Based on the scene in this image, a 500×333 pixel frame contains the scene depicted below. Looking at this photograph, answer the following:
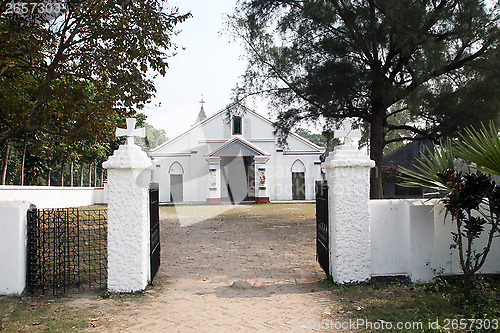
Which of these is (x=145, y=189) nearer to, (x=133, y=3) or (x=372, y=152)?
(x=133, y=3)

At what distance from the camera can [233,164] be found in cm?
3089

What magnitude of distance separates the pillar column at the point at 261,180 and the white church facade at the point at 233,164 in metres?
0.72

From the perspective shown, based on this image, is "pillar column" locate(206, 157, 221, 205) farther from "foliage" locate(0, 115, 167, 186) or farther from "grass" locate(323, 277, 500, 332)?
"grass" locate(323, 277, 500, 332)

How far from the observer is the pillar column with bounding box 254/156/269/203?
28.8m

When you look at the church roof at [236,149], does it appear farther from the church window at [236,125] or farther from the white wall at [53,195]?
the white wall at [53,195]

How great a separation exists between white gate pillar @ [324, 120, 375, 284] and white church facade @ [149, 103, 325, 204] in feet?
77.5

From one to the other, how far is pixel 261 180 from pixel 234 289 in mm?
22540

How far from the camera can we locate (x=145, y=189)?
629 centimetres

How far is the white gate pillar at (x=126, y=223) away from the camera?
6074mm

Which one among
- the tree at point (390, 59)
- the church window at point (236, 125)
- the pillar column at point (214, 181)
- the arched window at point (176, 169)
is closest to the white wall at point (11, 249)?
the tree at point (390, 59)

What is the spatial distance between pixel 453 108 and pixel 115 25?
9.91 meters

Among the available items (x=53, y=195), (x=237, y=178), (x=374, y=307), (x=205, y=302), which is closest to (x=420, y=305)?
(x=374, y=307)

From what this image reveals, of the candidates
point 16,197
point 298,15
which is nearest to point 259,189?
point 16,197

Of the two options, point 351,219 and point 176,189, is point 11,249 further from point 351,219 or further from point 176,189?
point 176,189
